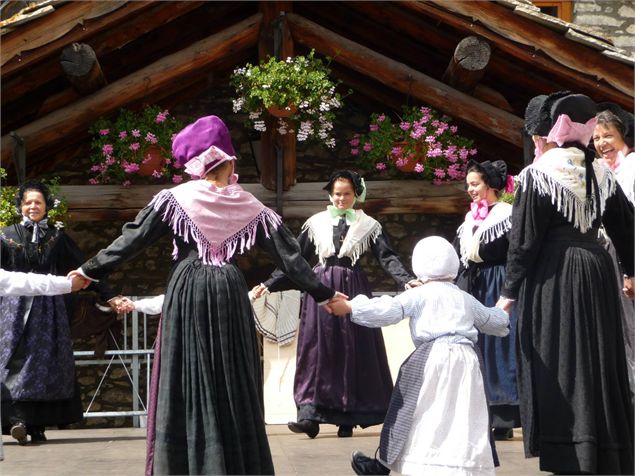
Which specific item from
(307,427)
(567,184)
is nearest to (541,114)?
(567,184)

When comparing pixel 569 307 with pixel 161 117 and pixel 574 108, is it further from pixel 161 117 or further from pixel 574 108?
pixel 161 117

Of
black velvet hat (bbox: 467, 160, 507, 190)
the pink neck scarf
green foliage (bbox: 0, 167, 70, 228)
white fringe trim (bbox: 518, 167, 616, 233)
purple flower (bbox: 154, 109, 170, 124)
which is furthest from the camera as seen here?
purple flower (bbox: 154, 109, 170, 124)

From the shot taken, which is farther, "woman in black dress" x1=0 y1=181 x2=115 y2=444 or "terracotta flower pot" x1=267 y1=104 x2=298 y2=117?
"terracotta flower pot" x1=267 y1=104 x2=298 y2=117

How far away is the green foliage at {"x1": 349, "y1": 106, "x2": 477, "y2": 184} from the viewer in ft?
31.3

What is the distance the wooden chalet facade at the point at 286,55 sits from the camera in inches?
334

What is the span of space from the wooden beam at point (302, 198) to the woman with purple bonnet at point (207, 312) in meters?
4.55

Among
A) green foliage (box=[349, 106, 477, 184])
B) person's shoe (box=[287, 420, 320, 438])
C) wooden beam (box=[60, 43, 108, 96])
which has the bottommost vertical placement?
person's shoe (box=[287, 420, 320, 438])

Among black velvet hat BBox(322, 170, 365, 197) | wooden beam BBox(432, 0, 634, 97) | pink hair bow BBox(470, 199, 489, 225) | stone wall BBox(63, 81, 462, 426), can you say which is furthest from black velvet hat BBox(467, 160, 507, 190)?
stone wall BBox(63, 81, 462, 426)

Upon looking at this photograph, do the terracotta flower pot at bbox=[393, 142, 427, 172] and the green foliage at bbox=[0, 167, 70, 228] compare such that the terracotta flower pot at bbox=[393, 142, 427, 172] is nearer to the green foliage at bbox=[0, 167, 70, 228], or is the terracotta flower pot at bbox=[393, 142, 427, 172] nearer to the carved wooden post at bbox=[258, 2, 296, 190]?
the carved wooden post at bbox=[258, 2, 296, 190]

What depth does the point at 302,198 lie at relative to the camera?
31.7 ft

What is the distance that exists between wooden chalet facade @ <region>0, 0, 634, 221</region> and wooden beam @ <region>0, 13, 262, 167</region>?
0.01 meters

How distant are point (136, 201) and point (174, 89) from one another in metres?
1.48

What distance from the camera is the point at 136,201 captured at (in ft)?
31.4

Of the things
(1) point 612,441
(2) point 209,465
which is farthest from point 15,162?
(1) point 612,441
